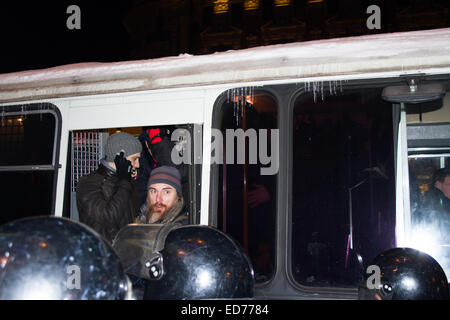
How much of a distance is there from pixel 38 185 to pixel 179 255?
2.01 m

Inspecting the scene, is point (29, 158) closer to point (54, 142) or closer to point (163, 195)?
point (54, 142)

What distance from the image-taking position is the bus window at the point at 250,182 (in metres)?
2.77

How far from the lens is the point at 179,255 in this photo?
179 cm

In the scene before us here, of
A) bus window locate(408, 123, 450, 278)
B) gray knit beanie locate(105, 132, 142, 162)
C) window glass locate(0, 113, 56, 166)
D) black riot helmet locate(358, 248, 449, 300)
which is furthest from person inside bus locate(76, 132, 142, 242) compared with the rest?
bus window locate(408, 123, 450, 278)

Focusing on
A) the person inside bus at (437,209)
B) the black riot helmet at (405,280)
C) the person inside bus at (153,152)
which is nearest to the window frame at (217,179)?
the person inside bus at (153,152)

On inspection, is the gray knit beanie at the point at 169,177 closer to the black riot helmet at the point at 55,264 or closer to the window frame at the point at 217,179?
the window frame at the point at 217,179

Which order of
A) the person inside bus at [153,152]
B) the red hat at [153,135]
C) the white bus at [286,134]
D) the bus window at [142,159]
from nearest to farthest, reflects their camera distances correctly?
1. the white bus at [286,134]
2. the bus window at [142,159]
3. the person inside bus at [153,152]
4. the red hat at [153,135]

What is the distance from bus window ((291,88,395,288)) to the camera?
2.71 m

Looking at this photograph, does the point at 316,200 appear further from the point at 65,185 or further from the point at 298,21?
the point at 298,21

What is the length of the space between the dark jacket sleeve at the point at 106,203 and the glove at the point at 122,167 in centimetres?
5

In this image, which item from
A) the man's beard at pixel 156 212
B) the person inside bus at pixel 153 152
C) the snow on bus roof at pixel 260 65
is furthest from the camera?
the person inside bus at pixel 153 152

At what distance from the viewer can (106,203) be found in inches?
115

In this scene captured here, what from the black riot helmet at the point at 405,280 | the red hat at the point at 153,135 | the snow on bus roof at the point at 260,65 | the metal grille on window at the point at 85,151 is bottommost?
the black riot helmet at the point at 405,280

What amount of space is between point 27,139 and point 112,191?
3.38 feet
